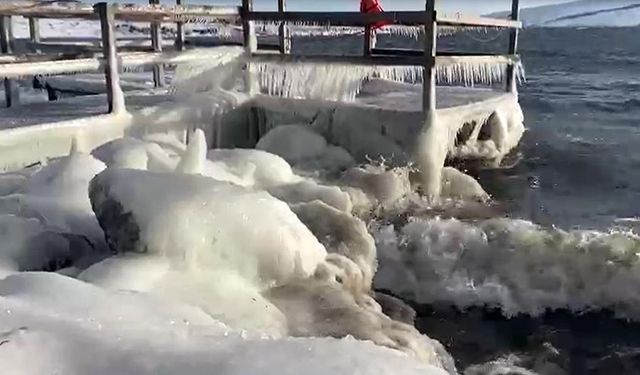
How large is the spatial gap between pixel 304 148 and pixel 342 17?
1229 mm

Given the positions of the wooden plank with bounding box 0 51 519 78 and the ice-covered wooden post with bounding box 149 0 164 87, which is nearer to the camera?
the wooden plank with bounding box 0 51 519 78

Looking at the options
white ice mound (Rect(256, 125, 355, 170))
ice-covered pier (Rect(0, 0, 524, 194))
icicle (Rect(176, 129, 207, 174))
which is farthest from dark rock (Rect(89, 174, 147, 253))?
white ice mound (Rect(256, 125, 355, 170))

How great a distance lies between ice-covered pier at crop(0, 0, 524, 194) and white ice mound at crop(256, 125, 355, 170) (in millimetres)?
140

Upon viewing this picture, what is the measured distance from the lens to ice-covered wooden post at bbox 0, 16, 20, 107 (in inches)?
321

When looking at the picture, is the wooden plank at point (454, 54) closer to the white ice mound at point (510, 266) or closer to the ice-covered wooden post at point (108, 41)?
the white ice mound at point (510, 266)

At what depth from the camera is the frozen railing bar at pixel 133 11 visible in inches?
227

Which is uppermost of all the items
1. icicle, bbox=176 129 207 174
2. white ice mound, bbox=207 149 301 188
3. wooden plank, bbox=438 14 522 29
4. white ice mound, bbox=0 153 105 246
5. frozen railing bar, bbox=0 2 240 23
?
frozen railing bar, bbox=0 2 240 23

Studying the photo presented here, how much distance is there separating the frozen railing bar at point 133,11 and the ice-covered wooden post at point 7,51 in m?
1.80

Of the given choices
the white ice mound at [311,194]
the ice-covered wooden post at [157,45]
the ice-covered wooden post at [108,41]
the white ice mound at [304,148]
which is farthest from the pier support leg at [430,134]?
the ice-covered wooden post at [157,45]

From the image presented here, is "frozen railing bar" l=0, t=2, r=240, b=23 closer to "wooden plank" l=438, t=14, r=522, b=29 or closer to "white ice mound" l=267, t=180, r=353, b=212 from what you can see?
"white ice mound" l=267, t=180, r=353, b=212

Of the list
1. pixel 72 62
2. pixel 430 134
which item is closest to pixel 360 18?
pixel 430 134

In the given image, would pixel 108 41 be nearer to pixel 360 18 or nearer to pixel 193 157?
pixel 193 157

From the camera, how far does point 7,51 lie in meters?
8.55

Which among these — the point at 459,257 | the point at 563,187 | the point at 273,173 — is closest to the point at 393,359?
the point at 459,257
